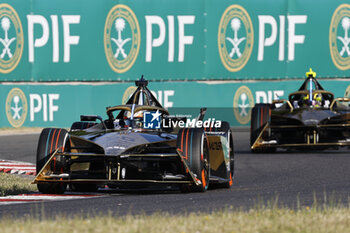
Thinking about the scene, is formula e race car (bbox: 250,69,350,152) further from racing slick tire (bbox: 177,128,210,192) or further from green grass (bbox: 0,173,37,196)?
racing slick tire (bbox: 177,128,210,192)

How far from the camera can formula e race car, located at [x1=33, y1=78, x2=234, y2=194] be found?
27.7 ft

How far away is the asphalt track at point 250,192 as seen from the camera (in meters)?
6.82

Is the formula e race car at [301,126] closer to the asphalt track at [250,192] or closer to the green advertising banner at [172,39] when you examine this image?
the asphalt track at [250,192]

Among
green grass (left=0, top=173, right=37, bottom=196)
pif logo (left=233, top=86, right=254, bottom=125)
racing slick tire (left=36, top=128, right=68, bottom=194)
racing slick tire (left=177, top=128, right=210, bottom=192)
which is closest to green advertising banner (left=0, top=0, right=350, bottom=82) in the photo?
pif logo (left=233, top=86, right=254, bottom=125)

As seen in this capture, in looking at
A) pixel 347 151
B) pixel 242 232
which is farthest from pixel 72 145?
pixel 347 151

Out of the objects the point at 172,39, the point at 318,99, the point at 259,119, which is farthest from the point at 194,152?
the point at 172,39

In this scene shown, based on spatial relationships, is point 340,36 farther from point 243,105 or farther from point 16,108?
point 16,108

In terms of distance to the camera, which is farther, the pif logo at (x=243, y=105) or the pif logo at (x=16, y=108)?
the pif logo at (x=243, y=105)

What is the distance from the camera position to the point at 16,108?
794 inches

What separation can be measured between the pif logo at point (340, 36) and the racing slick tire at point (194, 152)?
45.7 ft

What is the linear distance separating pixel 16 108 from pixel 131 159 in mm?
12213

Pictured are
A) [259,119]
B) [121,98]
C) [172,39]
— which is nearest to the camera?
[259,119]

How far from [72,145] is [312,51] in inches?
537

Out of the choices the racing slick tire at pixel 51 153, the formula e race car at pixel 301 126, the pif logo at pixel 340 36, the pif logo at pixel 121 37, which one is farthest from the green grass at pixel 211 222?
the pif logo at pixel 340 36
